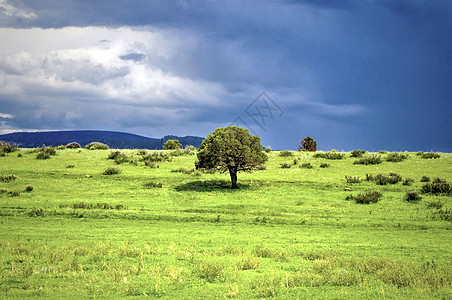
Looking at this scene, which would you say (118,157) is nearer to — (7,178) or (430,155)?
(7,178)

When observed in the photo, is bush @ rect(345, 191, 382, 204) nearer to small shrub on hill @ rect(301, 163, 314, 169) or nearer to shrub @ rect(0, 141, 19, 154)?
small shrub on hill @ rect(301, 163, 314, 169)

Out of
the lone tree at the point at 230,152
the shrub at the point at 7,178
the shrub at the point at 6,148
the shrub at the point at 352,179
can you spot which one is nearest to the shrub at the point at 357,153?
the shrub at the point at 352,179

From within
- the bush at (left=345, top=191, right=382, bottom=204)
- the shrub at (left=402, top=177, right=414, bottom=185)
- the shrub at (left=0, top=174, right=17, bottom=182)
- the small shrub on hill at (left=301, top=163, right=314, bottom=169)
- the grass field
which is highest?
the small shrub on hill at (left=301, top=163, right=314, bottom=169)

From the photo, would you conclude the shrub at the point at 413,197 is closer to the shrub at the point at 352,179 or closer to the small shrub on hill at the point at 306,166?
the shrub at the point at 352,179

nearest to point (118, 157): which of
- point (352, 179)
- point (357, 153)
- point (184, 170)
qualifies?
point (184, 170)

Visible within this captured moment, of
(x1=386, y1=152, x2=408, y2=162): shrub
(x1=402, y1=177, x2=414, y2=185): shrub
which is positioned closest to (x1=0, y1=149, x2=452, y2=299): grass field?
(x1=402, y1=177, x2=414, y2=185): shrub

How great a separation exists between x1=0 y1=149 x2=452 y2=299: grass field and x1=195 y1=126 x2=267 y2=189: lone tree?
2.07 m

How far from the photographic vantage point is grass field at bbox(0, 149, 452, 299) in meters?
10.7

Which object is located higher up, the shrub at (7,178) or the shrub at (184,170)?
the shrub at (184,170)

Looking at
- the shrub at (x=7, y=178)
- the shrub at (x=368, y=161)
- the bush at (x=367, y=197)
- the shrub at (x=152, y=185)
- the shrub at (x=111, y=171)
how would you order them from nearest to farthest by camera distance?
the bush at (x=367, y=197) → the shrub at (x=152, y=185) → the shrub at (x=7, y=178) → the shrub at (x=111, y=171) → the shrub at (x=368, y=161)

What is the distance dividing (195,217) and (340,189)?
594 inches

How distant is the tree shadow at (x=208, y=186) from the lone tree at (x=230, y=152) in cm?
109

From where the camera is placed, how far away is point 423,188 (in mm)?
29250

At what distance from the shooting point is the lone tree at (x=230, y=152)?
3155 cm
